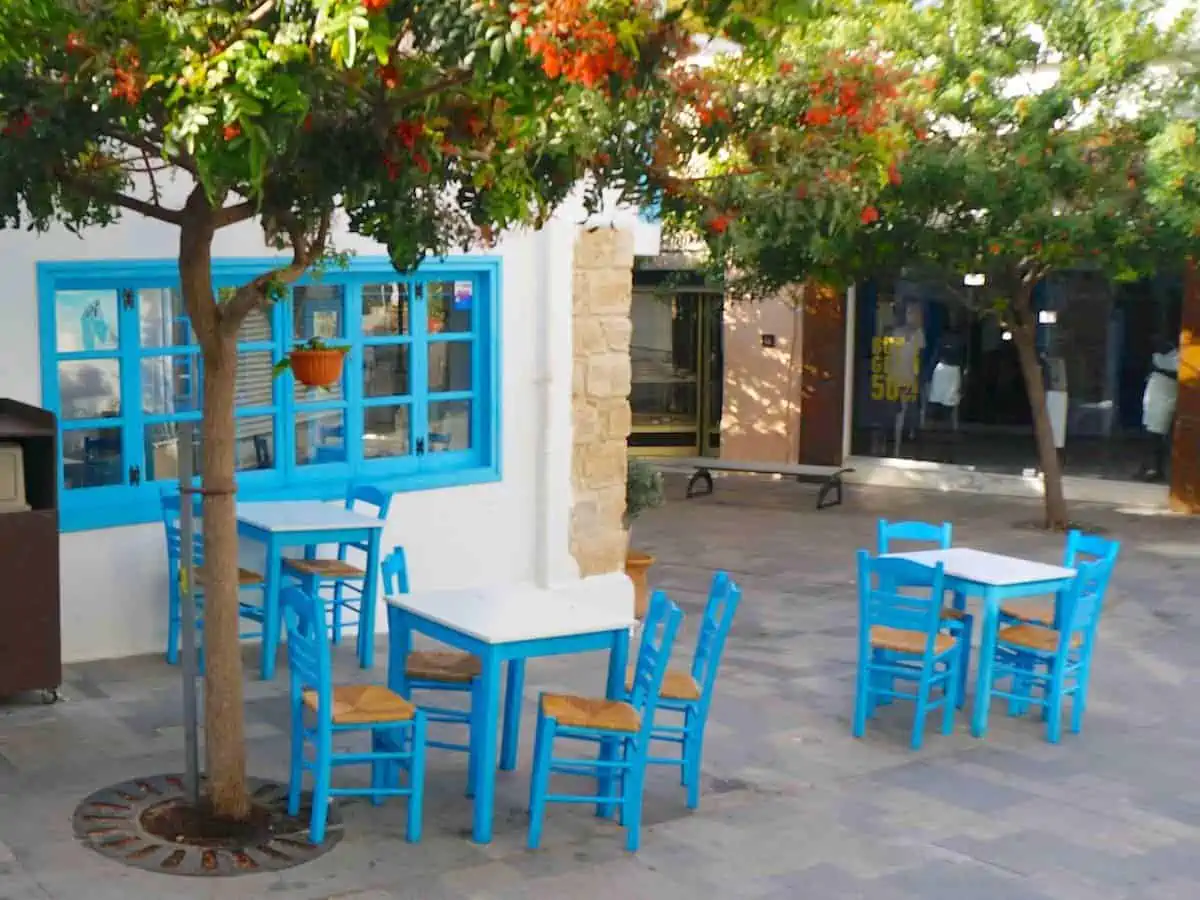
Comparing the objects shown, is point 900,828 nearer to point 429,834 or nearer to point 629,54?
point 429,834

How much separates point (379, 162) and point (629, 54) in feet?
3.78

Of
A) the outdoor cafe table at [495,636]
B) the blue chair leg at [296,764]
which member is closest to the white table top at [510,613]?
the outdoor cafe table at [495,636]

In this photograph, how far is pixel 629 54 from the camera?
4.73m

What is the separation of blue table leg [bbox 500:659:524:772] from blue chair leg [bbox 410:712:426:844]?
0.83m

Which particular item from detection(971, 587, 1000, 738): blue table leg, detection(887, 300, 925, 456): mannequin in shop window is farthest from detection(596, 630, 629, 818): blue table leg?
detection(887, 300, 925, 456): mannequin in shop window

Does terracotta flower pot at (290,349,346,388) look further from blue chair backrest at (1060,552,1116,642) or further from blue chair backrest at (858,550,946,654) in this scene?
blue chair backrest at (1060,552,1116,642)

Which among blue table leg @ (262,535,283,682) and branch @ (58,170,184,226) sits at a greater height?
branch @ (58,170,184,226)

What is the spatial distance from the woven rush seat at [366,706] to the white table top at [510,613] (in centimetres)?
36

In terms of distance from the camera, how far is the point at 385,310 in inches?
363

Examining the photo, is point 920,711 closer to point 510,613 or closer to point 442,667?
point 510,613

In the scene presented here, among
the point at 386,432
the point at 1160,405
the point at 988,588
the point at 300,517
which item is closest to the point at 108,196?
the point at 300,517

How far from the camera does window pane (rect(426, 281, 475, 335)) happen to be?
Result: 369 inches

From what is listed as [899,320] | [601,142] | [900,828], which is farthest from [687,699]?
[899,320]

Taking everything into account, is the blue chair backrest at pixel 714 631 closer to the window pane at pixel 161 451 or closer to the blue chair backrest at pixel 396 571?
the blue chair backrest at pixel 396 571
